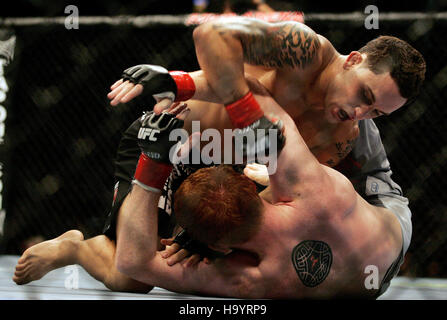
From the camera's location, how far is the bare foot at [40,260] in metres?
1.33

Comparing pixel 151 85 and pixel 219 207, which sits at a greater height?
pixel 151 85

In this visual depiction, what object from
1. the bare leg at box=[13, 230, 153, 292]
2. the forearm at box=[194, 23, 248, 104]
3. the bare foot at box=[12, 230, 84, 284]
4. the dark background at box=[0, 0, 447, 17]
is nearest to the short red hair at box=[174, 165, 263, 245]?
the forearm at box=[194, 23, 248, 104]

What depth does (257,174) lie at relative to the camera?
1.45 m

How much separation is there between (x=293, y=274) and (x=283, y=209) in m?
0.16

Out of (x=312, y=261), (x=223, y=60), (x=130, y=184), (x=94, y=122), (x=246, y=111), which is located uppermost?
(x=223, y=60)

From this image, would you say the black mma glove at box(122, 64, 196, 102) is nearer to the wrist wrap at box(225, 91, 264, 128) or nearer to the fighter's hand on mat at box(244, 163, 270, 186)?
the wrist wrap at box(225, 91, 264, 128)

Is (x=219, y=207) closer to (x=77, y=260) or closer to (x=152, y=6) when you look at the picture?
(x=77, y=260)

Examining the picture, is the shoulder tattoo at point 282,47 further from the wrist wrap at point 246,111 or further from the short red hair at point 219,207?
the short red hair at point 219,207

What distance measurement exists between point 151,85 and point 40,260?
0.59m

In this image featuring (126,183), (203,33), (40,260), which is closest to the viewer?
(203,33)

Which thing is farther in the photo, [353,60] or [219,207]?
[353,60]

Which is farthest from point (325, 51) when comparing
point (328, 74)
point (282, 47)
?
point (282, 47)

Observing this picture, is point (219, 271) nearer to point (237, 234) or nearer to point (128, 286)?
point (237, 234)

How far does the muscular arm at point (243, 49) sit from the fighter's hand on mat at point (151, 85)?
0.23ft
